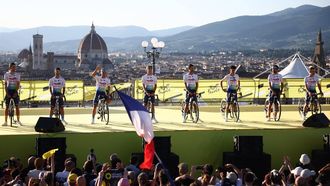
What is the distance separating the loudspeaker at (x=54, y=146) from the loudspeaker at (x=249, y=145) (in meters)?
4.15

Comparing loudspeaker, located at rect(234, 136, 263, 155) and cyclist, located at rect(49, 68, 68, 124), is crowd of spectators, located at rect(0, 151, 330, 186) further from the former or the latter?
cyclist, located at rect(49, 68, 68, 124)

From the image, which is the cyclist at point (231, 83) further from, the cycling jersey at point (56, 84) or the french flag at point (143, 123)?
the french flag at point (143, 123)

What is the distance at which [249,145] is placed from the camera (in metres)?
14.7

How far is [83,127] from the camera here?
53.5 feet

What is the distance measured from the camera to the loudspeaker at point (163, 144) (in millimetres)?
14312

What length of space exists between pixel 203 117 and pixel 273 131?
4.08 meters

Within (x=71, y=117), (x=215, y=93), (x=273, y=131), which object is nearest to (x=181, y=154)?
(x=273, y=131)

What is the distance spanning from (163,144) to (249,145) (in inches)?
81.8

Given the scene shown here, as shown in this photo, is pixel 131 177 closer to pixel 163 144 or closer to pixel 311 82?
pixel 163 144

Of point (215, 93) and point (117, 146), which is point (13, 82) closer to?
point (117, 146)

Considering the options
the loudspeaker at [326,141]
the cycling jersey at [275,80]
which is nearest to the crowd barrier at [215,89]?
the cycling jersey at [275,80]

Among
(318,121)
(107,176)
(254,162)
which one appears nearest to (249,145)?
(254,162)

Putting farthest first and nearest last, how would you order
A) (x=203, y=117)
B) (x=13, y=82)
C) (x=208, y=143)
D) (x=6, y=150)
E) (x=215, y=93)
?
(x=215, y=93), (x=203, y=117), (x=13, y=82), (x=208, y=143), (x=6, y=150)

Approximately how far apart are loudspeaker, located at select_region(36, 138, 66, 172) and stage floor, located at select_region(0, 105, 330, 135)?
1.07 metres
